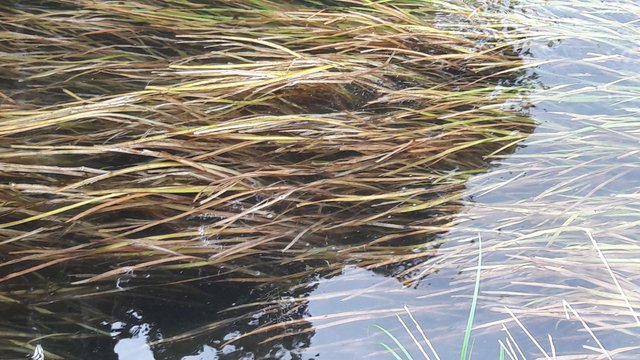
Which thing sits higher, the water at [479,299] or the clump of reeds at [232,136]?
the clump of reeds at [232,136]

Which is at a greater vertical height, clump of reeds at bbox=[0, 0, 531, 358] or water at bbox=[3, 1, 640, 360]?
clump of reeds at bbox=[0, 0, 531, 358]

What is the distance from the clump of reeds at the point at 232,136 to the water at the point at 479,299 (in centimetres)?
5

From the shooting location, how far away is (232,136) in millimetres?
1143

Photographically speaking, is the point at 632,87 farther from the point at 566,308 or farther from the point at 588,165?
the point at 566,308

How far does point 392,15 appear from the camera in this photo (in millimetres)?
1531

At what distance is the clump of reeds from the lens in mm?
1028

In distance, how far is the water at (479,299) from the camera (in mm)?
984

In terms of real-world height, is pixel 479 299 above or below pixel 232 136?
below

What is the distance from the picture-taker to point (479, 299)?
106 centimetres

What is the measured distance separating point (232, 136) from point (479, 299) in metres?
0.63

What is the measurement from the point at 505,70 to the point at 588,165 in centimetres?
36

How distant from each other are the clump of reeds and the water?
Answer: 0.05m

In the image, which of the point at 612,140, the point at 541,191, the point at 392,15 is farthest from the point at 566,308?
the point at 392,15

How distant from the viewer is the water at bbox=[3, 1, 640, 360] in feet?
3.23
